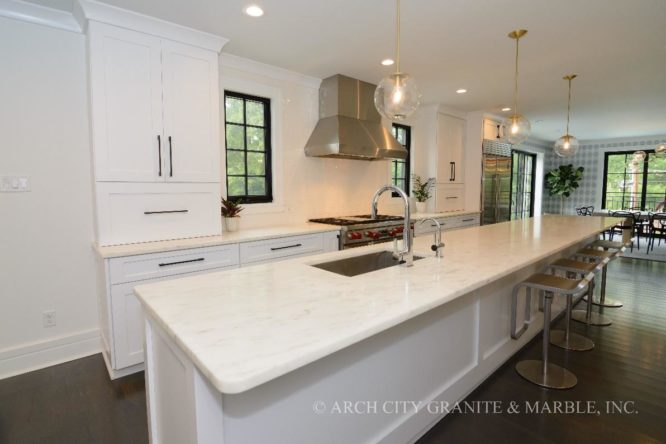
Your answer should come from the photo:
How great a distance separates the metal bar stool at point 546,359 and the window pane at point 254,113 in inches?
110

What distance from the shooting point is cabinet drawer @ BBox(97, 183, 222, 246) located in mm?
2459

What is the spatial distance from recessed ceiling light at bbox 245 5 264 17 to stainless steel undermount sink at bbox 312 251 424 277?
1789mm

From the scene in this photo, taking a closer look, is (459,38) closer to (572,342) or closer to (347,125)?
(347,125)

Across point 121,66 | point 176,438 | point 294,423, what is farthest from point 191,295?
point 121,66

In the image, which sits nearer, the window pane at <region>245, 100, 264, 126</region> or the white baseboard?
the white baseboard

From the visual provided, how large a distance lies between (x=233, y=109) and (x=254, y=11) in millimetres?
1159

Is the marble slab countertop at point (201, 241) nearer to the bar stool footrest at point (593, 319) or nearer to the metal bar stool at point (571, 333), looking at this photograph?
the metal bar stool at point (571, 333)

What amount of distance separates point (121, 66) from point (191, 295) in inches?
77.3

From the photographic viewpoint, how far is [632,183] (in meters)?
9.08

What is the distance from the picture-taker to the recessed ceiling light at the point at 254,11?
2379 millimetres

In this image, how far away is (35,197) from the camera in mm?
2488

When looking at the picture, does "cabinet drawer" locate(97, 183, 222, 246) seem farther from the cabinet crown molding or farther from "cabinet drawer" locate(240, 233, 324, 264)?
the cabinet crown molding

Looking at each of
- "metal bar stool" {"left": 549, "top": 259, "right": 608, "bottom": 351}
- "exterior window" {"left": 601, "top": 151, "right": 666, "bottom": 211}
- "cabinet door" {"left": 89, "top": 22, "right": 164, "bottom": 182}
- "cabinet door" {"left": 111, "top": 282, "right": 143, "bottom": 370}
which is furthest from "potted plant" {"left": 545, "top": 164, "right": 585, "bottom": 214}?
"cabinet door" {"left": 111, "top": 282, "right": 143, "bottom": 370}

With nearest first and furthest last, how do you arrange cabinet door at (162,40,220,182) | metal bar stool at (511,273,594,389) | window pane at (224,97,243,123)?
metal bar stool at (511,273,594,389) → cabinet door at (162,40,220,182) → window pane at (224,97,243,123)
